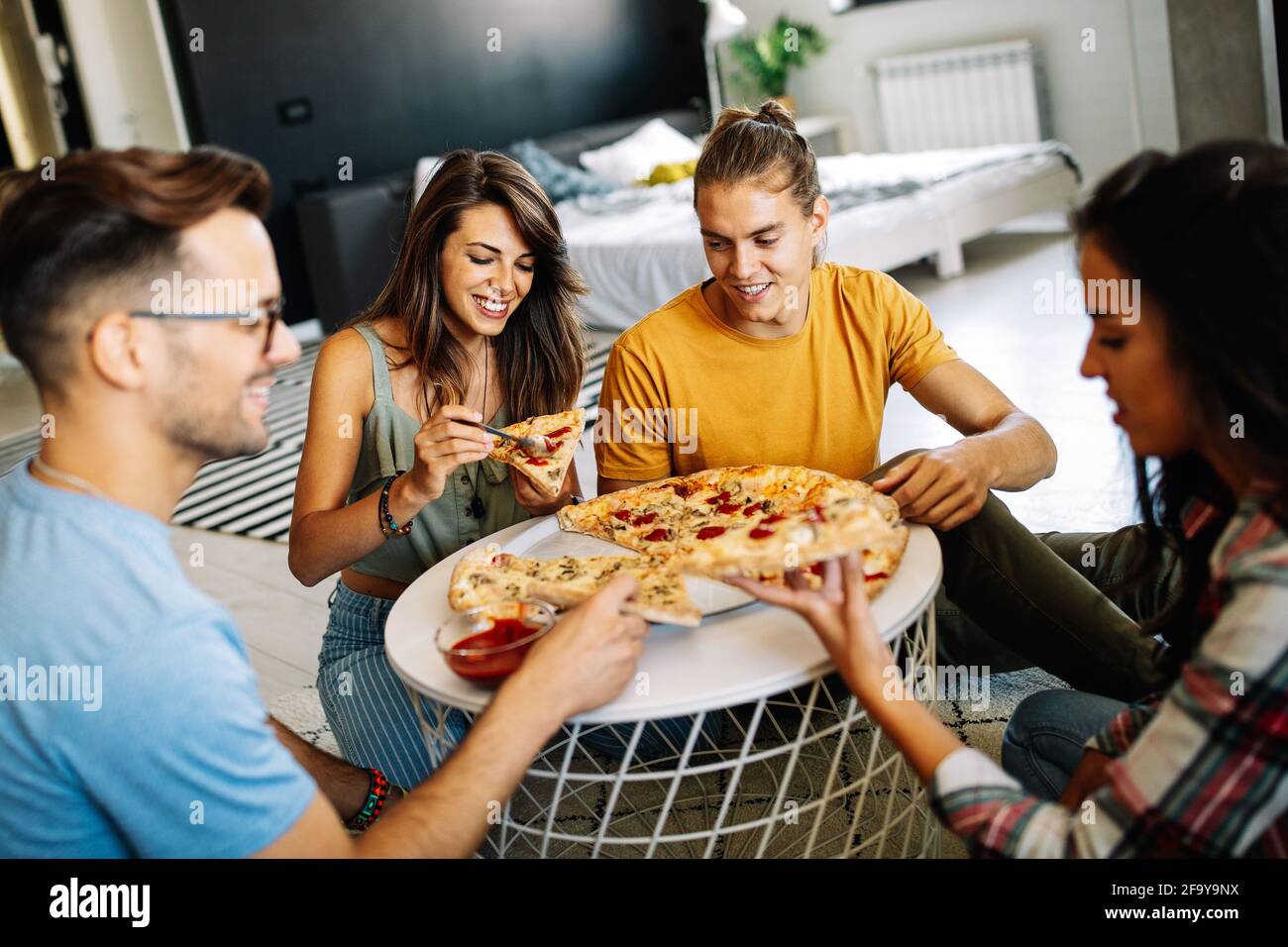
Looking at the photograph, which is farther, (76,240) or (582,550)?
(582,550)

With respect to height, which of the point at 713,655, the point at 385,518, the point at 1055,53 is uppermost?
the point at 1055,53

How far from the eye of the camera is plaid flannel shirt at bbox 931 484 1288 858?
3.40 feet

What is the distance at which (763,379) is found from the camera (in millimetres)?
2275

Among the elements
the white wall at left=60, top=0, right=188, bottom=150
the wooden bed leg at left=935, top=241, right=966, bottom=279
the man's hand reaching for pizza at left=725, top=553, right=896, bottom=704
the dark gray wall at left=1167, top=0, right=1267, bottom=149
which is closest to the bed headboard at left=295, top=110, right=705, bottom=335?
the white wall at left=60, top=0, right=188, bottom=150

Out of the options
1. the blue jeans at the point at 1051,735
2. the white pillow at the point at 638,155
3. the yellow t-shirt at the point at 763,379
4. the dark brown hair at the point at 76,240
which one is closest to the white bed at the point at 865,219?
the white pillow at the point at 638,155

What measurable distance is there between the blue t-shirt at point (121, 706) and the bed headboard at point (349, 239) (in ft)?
18.8

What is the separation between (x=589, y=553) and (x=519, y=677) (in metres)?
0.54

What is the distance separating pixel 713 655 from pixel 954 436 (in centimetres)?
282

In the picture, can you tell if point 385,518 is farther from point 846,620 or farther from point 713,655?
point 846,620
